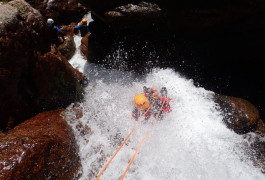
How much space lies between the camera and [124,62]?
28.1 feet

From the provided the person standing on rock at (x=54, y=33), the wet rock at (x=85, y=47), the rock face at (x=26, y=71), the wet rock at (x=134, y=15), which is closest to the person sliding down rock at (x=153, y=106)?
the rock face at (x=26, y=71)

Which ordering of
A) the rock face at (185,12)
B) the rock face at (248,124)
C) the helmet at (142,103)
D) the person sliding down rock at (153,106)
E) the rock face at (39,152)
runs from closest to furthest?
the rock face at (39,152)
the rock face at (248,124)
the rock face at (185,12)
the helmet at (142,103)
the person sliding down rock at (153,106)

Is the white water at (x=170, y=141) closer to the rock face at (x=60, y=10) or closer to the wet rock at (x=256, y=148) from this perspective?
the wet rock at (x=256, y=148)

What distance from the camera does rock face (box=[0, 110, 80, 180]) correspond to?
3.58 metres

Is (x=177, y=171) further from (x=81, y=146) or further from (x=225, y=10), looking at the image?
(x=225, y=10)

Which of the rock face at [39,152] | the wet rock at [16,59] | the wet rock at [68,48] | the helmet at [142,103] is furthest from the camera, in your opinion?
the wet rock at [68,48]

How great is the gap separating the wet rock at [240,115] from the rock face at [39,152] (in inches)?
182

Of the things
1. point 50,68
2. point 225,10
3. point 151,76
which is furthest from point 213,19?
point 50,68

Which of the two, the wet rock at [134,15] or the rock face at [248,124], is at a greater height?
the wet rock at [134,15]

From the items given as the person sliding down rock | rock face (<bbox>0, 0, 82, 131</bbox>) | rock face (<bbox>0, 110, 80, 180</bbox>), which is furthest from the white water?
rock face (<bbox>0, 0, 82, 131</bbox>)

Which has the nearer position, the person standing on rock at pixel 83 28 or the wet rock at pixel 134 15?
the wet rock at pixel 134 15

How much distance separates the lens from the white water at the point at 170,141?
17.4 feet

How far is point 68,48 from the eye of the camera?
9.03m

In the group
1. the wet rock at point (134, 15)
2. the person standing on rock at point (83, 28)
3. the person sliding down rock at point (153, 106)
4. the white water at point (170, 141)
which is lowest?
the white water at point (170, 141)
